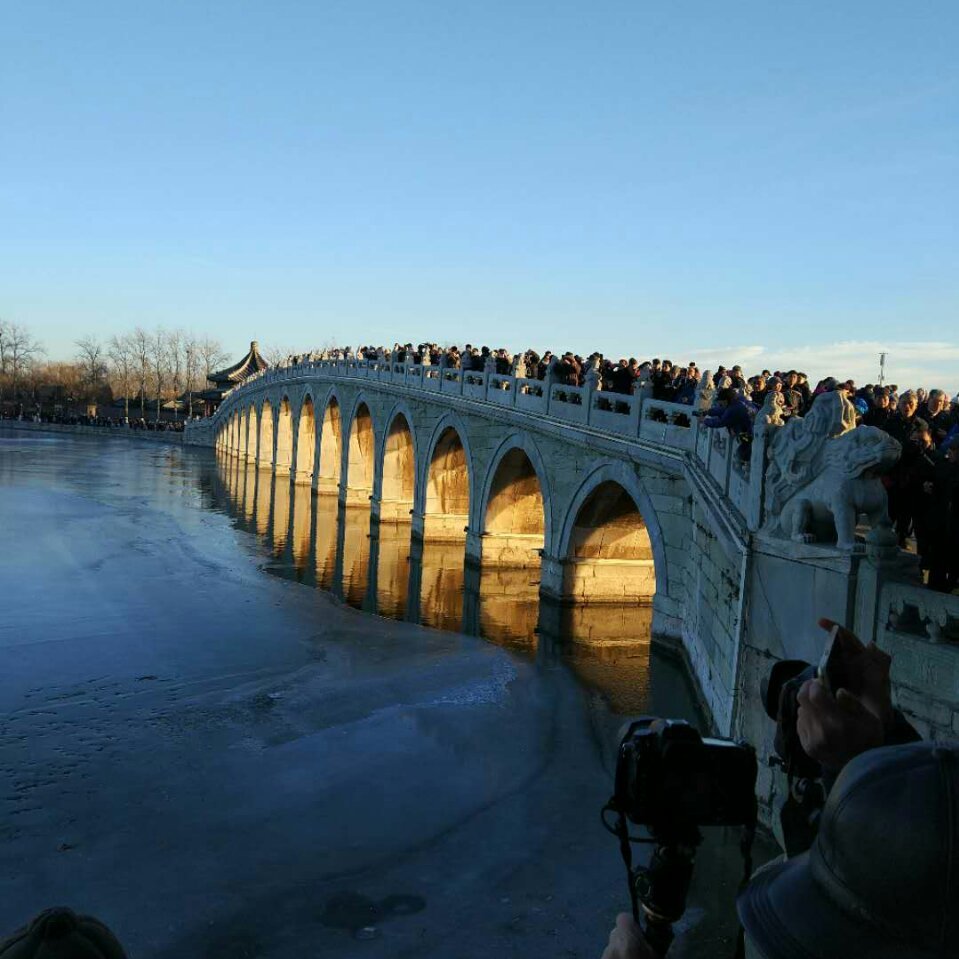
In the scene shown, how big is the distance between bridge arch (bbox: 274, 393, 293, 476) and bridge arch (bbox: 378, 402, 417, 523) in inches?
621

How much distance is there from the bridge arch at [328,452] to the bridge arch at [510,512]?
16.9m

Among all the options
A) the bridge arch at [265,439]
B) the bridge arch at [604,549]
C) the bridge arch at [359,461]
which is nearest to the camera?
the bridge arch at [604,549]

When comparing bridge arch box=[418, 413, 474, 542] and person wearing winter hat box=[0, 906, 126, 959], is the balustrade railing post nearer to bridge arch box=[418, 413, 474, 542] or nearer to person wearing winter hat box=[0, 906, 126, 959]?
person wearing winter hat box=[0, 906, 126, 959]

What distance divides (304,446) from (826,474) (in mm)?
36737

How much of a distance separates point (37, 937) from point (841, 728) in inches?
57.7

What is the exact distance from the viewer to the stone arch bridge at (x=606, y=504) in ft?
26.2

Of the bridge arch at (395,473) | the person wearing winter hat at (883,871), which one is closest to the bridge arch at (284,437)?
the bridge arch at (395,473)

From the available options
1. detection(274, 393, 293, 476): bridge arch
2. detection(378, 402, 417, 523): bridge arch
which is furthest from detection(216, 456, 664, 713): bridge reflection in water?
detection(274, 393, 293, 476): bridge arch

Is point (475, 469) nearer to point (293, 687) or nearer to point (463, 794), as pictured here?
point (293, 687)

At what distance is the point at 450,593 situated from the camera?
19.5 metres

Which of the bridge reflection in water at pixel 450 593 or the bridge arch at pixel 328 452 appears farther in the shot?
the bridge arch at pixel 328 452

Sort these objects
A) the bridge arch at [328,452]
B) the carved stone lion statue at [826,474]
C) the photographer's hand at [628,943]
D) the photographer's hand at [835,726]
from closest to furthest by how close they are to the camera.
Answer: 1. the photographer's hand at [628,943]
2. the photographer's hand at [835,726]
3. the carved stone lion statue at [826,474]
4. the bridge arch at [328,452]

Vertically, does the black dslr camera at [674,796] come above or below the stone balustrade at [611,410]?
below

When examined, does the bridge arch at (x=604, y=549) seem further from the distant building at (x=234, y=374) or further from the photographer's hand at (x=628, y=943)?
the distant building at (x=234, y=374)
